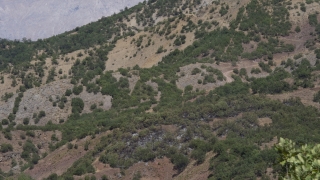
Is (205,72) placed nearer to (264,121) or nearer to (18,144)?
(18,144)

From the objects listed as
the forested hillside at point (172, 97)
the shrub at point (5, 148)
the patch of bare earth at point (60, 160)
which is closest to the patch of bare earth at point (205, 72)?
the forested hillside at point (172, 97)

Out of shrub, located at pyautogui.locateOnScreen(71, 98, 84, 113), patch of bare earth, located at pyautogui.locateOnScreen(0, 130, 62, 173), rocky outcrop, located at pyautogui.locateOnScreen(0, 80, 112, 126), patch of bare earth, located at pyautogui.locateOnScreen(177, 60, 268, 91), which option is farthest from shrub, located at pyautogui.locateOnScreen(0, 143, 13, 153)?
patch of bare earth, located at pyautogui.locateOnScreen(177, 60, 268, 91)

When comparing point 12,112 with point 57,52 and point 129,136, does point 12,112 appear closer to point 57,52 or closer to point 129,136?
point 129,136

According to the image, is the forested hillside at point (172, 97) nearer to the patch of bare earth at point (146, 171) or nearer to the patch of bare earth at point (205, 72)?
the patch of bare earth at point (146, 171)

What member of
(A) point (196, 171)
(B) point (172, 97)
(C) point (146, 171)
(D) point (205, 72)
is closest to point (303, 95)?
(A) point (196, 171)

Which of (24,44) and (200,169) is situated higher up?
(24,44)

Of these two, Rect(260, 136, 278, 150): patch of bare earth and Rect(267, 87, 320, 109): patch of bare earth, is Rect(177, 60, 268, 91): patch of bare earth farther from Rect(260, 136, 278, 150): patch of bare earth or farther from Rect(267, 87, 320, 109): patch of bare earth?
Rect(260, 136, 278, 150): patch of bare earth

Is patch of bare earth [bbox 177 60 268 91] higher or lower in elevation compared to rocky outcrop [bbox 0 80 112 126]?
lower

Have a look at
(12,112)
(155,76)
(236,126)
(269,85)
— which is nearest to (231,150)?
(236,126)
